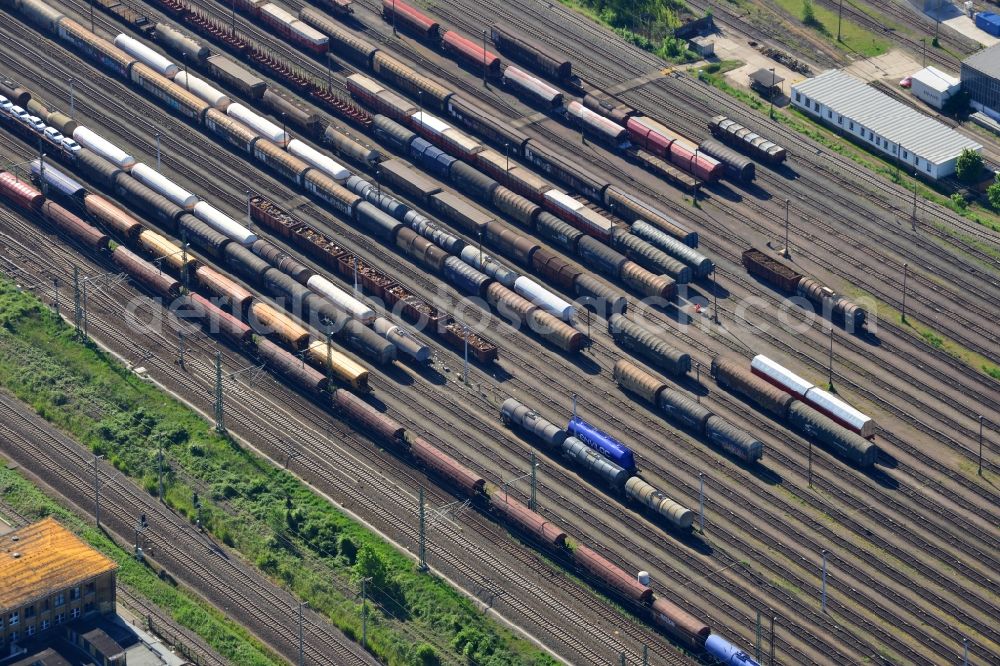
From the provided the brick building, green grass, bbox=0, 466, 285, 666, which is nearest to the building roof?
the brick building

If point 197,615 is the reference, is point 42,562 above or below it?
above

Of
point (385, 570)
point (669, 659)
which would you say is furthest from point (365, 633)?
point (669, 659)

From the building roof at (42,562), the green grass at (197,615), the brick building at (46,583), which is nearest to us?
the brick building at (46,583)

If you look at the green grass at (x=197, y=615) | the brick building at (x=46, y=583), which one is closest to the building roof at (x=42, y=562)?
the brick building at (x=46, y=583)

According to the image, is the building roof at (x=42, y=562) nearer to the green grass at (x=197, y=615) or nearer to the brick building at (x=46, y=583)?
the brick building at (x=46, y=583)

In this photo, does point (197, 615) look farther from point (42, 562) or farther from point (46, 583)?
point (42, 562)

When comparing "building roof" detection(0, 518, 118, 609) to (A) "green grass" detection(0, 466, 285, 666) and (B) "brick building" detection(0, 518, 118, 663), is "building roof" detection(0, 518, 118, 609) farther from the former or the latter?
(A) "green grass" detection(0, 466, 285, 666)

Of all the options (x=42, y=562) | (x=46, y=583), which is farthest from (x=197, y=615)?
(x=42, y=562)

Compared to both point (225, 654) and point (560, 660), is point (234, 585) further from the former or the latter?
point (560, 660)
